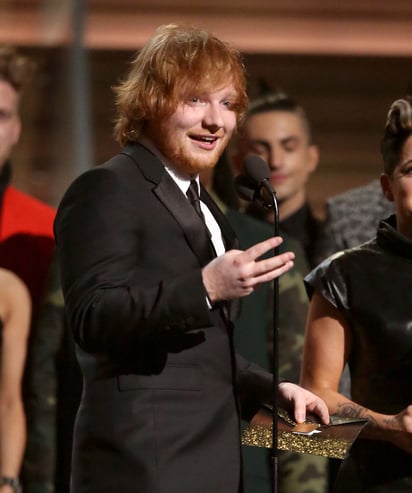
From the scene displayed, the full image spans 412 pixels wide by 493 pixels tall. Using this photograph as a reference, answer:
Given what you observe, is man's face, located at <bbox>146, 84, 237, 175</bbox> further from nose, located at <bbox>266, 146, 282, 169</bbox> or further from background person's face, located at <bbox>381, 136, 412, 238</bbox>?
nose, located at <bbox>266, 146, 282, 169</bbox>

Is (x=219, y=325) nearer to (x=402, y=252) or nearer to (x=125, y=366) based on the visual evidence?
(x=125, y=366)

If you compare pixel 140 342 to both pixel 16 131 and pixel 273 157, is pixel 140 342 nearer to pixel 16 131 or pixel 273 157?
pixel 16 131

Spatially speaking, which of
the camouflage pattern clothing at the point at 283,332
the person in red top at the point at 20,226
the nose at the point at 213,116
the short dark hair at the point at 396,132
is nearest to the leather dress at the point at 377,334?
the short dark hair at the point at 396,132

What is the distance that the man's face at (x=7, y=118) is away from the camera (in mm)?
4328

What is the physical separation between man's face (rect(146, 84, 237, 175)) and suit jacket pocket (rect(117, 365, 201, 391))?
36 centimetres

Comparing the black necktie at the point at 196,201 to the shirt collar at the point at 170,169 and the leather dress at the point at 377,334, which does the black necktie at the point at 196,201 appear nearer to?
the shirt collar at the point at 170,169

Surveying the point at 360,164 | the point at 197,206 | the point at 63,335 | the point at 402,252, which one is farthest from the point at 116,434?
the point at 360,164

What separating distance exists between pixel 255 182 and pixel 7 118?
190 cm

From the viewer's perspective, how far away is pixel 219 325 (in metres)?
2.51

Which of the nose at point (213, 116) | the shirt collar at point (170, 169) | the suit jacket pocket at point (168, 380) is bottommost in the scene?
the suit jacket pocket at point (168, 380)

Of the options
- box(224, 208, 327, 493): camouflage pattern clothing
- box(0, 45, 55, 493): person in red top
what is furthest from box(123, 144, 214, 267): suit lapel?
box(0, 45, 55, 493): person in red top

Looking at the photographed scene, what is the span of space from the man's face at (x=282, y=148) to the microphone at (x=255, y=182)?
1890mm

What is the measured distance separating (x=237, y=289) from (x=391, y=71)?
3.72m

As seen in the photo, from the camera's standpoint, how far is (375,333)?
274cm
